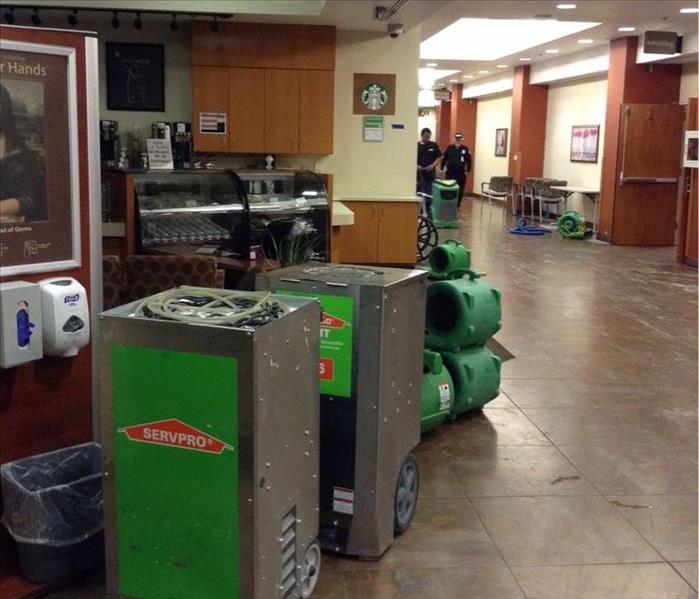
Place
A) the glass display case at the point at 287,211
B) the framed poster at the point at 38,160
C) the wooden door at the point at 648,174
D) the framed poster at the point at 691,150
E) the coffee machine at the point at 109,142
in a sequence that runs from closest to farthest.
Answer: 1. the framed poster at the point at 38,160
2. the glass display case at the point at 287,211
3. the coffee machine at the point at 109,142
4. the framed poster at the point at 691,150
5. the wooden door at the point at 648,174

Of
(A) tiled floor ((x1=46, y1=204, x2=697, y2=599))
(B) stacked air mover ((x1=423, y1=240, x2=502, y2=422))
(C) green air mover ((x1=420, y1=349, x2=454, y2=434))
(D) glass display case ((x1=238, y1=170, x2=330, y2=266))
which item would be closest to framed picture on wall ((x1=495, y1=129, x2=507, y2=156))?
(A) tiled floor ((x1=46, y1=204, x2=697, y2=599))

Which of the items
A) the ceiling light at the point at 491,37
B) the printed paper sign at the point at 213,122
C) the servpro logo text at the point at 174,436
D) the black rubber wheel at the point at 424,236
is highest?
the ceiling light at the point at 491,37

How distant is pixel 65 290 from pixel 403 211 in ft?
21.8

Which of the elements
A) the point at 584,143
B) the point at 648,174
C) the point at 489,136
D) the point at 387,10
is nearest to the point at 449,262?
the point at 387,10

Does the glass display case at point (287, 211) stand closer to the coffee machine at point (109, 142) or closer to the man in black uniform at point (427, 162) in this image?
the coffee machine at point (109, 142)

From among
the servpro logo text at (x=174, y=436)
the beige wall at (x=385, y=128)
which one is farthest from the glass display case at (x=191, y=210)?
the servpro logo text at (x=174, y=436)

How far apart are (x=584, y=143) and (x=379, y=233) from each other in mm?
7267

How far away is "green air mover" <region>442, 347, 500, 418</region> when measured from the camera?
14.3 feet

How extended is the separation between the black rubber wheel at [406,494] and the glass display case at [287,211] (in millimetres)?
2887

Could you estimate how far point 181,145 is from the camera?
832cm

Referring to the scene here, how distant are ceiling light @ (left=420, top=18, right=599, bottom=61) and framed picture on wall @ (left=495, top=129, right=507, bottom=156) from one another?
3.86 metres

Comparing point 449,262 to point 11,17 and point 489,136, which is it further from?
point 489,136

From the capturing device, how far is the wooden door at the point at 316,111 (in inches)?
331

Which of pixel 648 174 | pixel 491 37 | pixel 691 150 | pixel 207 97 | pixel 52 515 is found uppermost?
pixel 491 37
